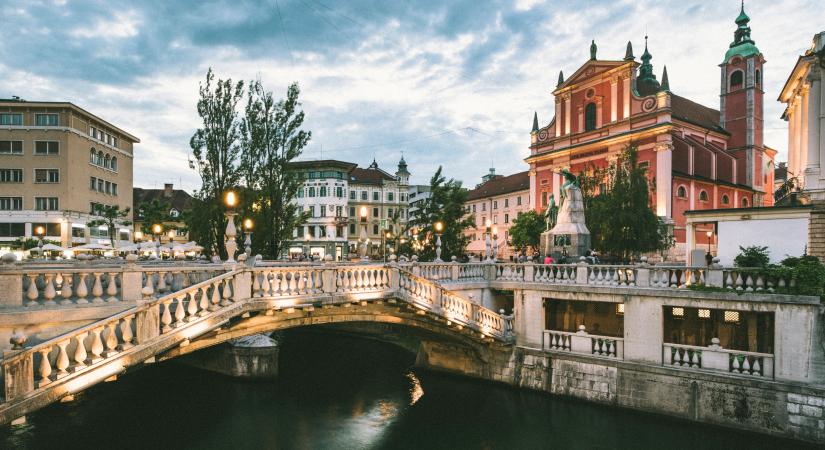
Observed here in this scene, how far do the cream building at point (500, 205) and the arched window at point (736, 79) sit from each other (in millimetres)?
27615

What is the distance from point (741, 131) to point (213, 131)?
193 ft

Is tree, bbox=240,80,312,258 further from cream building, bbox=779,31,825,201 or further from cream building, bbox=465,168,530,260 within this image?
cream building, bbox=465,168,530,260

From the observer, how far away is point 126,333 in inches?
364

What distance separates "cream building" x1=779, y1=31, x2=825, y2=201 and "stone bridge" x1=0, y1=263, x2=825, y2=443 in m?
9.67

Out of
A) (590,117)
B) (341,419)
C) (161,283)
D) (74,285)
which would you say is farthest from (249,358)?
(590,117)

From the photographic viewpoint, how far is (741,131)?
179 feet

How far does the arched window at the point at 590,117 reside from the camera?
50081 millimetres

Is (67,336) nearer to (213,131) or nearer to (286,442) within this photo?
(286,442)

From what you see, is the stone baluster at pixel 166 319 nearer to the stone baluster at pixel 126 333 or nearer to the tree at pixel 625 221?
the stone baluster at pixel 126 333

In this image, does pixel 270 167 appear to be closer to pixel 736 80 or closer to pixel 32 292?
pixel 32 292

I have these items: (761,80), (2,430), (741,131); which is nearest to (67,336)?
(2,430)

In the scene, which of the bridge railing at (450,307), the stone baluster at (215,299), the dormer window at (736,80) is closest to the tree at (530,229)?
the dormer window at (736,80)

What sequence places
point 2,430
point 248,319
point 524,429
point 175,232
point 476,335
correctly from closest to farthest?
point 248,319
point 2,430
point 524,429
point 476,335
point 175,232

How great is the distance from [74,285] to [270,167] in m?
13.8
